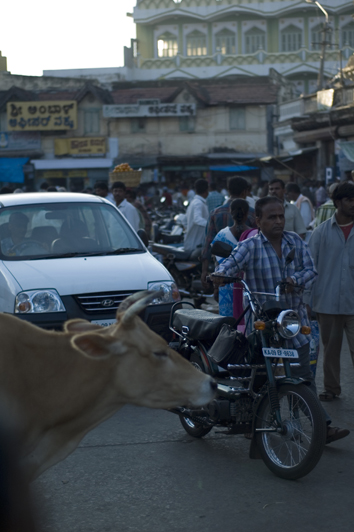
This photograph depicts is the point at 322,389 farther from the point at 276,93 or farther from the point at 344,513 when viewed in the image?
the point at 276,93

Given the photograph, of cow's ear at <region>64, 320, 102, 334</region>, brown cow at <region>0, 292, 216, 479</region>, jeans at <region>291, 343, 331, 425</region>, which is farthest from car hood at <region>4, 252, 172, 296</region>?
brown cow at <region>0, 292, 216, 479</region>

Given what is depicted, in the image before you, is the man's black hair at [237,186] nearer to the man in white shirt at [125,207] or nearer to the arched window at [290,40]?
the man in white shirt at [125,207]

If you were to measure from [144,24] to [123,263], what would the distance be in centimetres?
6664

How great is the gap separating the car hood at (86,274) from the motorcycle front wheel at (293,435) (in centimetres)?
236

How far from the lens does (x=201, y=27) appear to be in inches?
2687

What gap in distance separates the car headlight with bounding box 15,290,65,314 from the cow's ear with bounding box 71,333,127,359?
3.21m

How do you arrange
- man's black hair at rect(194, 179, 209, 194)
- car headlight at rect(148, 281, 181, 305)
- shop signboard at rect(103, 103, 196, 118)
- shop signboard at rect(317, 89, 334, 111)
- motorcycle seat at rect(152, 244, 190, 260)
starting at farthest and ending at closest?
shop signboard at rect(103, 103, 196, 118)
shop signboard at rect(317, 89, 334, 111)
motorcycle seat at rect(152, 244, 190, 260)
man's black hair at rect(194, 179, 209, 194)
car headlight at rect(148, 281, 181, 305)

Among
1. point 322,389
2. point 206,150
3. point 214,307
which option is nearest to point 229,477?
point 322,389

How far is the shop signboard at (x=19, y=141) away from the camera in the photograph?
1802 inches

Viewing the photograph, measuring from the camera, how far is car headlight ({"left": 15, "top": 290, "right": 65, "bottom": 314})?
20.2 ft

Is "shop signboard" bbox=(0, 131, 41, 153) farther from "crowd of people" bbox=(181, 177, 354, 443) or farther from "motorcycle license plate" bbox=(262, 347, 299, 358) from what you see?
"motorcycle license plate" bbox=(262, 347, 299, 358)

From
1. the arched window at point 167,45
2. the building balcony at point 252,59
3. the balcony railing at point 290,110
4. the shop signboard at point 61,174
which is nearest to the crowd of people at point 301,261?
the balcony railing at point 290,110

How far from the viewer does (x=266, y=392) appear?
14.9 ft

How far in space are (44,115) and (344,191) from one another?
4143 centimetres
